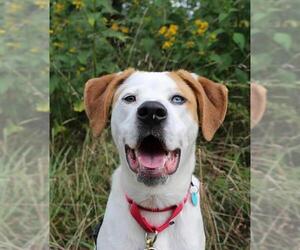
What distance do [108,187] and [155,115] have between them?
1547 mm

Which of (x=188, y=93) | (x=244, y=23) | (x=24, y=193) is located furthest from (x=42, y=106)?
(x=244, y=23)

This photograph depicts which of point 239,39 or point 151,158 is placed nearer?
point 151,158

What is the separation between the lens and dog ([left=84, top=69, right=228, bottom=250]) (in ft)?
8.31

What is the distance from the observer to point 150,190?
2.70m

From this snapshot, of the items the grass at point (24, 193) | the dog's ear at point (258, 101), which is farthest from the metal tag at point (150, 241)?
the grass at point (24, 193)

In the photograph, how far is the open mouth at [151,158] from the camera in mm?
2535

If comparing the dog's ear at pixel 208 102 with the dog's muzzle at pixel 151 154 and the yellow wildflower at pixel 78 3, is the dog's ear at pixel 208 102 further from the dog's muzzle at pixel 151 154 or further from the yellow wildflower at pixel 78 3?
the yellow wildflower at pixel 78 3

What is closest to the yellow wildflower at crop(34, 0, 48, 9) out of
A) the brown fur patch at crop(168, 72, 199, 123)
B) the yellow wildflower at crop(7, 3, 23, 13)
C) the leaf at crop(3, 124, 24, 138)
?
the yellow wildflower at crop(7, 3, 23, 13)

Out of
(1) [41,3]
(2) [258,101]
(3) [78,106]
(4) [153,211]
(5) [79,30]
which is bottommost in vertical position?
(4) [153,211]

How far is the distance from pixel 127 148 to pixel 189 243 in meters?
0.50

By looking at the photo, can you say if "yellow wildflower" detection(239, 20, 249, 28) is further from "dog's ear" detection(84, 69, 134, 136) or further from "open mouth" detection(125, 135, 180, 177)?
"open mouth" detection(125, 135, 180, 177)

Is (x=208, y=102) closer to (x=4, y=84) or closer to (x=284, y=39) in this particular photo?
(x=284, y=39)

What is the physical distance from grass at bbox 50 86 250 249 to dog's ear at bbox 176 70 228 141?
1064 millimetres

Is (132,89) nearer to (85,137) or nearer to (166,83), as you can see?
(166,83)
